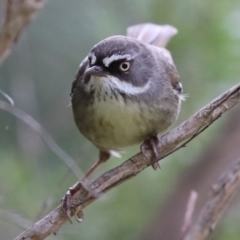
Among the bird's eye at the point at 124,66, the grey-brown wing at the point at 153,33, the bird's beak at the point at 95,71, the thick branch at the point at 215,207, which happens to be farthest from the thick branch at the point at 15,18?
the grey-brown wing at the point at 153,33

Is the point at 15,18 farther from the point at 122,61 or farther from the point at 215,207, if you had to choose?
the point at 215,207

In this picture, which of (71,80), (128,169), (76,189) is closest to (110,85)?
(128,169)

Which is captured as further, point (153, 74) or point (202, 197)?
point (202, 197)

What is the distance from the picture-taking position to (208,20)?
489 cm

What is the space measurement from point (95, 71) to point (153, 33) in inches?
61.3

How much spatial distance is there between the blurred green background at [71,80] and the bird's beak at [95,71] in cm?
110

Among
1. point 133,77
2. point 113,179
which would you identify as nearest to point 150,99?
point 133,77

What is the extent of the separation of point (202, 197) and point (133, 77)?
187 cm

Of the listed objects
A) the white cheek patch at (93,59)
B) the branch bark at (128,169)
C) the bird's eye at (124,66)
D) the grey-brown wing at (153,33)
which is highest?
the white cheek patch at (93,59)

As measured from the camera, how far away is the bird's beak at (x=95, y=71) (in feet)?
10.8

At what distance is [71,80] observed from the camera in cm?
467

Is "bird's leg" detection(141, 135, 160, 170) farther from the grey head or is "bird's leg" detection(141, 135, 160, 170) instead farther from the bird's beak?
the bird's beak

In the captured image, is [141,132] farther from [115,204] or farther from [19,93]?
[115,204]

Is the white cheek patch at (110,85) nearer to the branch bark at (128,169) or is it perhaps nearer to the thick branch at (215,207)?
the branch bark at (128,169)
